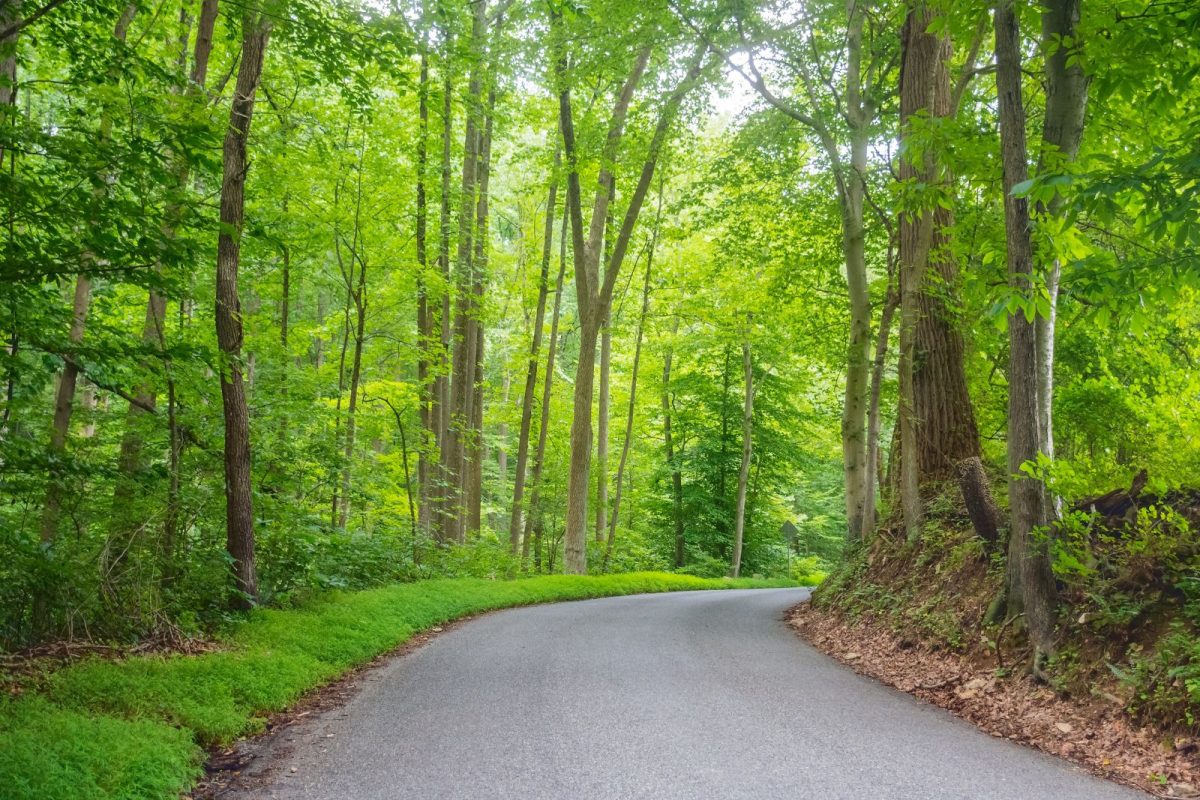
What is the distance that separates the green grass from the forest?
2.19 ft

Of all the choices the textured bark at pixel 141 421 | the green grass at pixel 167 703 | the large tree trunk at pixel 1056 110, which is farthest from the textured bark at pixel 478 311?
the large tree trunk at pixel 1056 110

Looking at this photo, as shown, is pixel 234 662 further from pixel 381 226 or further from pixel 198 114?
pixel 381 226

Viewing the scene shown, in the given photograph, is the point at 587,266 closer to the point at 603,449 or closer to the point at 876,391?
the point at 603,449

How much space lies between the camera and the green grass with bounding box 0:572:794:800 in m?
3.49

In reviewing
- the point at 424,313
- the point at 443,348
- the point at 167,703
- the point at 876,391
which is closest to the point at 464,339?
the point at 443,348

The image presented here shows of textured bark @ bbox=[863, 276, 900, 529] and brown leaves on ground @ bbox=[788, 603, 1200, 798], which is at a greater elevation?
textured bark @ bbox=[863, 276, 900, 529]

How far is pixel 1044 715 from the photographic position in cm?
517

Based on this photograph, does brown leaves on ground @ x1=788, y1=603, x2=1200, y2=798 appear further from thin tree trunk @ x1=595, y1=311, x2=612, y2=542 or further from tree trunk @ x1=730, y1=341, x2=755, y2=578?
tree trunk @ x1=730, y1=341, x2=755, y2=578

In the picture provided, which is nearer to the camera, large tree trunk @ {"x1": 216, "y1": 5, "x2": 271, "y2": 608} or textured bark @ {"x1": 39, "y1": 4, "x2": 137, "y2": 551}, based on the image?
textured bark @ {"x1": 39, "y1": 4, "x2": 137, "y2": 551}

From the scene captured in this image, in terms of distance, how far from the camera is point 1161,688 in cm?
459

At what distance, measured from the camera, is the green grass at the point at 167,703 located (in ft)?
11.4

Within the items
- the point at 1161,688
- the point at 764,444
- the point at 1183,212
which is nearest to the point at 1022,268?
the point at 1183,212

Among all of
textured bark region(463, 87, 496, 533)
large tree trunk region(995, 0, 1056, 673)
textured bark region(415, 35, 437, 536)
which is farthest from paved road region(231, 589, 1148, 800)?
textured bark region(463, 87, 496, 533)

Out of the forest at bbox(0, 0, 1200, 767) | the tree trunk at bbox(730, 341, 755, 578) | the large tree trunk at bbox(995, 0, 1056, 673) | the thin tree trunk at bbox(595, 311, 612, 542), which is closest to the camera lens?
the forest at bbox(0, 0, 1200, 767)
